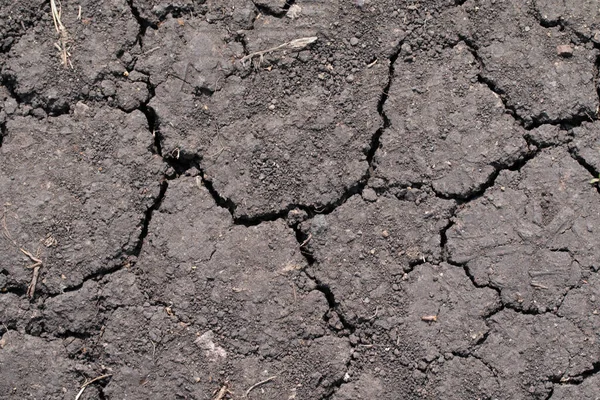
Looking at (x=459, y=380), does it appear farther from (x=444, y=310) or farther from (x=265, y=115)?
(x=265, y=115)

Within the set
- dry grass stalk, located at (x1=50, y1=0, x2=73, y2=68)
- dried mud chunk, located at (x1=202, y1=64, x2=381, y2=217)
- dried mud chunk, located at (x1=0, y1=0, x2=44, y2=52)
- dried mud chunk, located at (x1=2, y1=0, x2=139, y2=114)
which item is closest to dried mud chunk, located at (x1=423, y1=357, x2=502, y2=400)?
dried mud chunk, located at (x1=202, y1=64, x2=381, y2=217)

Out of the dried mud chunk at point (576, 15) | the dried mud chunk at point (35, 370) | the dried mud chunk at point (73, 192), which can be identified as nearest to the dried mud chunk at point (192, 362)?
the dried mud chunk at point (35, 370)

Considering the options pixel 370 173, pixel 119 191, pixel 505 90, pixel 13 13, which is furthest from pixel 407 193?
pixel 13 13

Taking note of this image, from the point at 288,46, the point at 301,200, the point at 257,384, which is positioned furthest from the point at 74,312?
the point at 288,46

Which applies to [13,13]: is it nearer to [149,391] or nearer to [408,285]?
[149,391]

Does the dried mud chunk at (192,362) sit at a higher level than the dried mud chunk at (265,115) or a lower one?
lower

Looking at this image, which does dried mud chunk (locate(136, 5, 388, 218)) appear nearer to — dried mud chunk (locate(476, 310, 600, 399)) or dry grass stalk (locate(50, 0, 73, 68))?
dry grass stalk (locate(50, 0, 73, 68))

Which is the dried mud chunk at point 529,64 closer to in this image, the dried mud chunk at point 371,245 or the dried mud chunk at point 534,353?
the dried mud chunk at point 371,245
